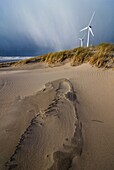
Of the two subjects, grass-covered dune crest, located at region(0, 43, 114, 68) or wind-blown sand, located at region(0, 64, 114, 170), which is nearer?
wind-blown sand, located at region(0, 64, 114, 170)

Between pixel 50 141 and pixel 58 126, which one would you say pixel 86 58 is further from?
pixel 50 141

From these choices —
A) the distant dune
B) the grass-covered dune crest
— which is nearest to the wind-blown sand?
the distant dune

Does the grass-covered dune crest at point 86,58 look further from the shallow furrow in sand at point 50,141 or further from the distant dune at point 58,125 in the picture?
the shallow furrow in sand at point 50,141

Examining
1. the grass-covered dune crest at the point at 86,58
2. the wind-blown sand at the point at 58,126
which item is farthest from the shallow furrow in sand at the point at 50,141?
the grass-covered dune crest at the point at 86,58

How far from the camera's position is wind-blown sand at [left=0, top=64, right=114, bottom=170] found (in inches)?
189

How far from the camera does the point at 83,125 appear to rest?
6.27 metres

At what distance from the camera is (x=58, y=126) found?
242 inches

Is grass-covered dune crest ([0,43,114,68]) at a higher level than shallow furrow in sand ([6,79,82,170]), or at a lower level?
higher

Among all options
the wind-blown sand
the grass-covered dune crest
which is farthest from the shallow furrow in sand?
the grass-covered dune crest

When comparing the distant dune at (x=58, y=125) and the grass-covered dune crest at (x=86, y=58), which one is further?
the grass-covered dune crest at (x=86, y=58)

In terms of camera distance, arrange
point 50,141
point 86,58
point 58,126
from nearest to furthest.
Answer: point 50,141, point 58,126, point 86,58

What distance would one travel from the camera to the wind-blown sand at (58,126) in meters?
4.79

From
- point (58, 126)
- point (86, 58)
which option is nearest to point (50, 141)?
point (58, 126)

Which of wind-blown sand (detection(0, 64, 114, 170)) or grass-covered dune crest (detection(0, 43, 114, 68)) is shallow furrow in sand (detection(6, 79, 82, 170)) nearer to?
wind-blown sand (detection(0, 64, 114, 170))
